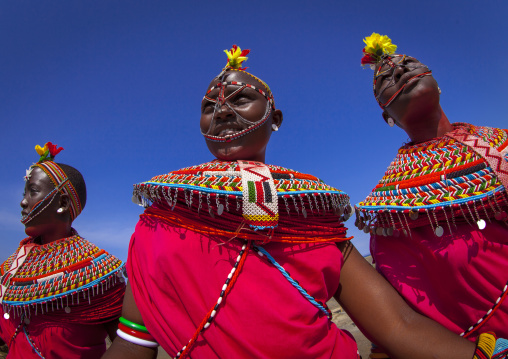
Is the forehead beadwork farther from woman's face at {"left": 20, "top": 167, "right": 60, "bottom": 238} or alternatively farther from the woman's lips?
woman's face at {"left": 20, "top": 167, "right": 60, "bottom": 238}

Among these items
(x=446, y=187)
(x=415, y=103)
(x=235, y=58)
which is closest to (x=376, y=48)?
(x=415, y=103)

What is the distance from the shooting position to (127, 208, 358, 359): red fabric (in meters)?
1.27

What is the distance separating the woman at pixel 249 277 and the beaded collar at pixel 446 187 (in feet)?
0.95

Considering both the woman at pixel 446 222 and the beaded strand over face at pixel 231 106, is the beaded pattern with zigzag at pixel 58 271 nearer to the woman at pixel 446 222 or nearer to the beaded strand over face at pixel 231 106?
the beaded strand over face at pixel 231 106

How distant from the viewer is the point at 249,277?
1.36 metres

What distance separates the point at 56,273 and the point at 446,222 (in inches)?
102

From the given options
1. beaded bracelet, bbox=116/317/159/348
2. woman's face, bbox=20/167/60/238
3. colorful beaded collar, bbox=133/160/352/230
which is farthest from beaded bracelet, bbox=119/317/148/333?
woman's face, bbox=20/167/60/238

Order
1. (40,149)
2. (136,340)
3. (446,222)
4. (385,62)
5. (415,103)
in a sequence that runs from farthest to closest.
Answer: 1. (40,149)
2. (385,62)
3. (415,103)
4. (446,222)
5. (136,340)

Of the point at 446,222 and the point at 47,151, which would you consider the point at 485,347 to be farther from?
the point at 47,151

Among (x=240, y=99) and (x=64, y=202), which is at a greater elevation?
(x=240, y=99)

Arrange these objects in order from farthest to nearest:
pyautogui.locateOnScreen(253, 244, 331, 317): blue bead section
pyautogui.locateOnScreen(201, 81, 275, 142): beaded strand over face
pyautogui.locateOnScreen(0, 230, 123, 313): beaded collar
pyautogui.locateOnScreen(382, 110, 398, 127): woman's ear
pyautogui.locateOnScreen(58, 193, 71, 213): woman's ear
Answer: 1. pyautogui.locateOnScreen(58, 193, 71, 213): woman's ear
2. pyautogui.locateOnScreen(0, 230, 123, 313): beaded collar
3. pyautogui.locateOnScreen(382, 110, 398, 127): woman's ear
4. pyautogui.locateOnScreen(201, 81, 275, 142): beaded strand over face
5. pyautogui.locateOnScreen(253, 244, 331, 317): blue bead section

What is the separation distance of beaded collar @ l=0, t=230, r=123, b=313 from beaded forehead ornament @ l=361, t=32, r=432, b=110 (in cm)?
234

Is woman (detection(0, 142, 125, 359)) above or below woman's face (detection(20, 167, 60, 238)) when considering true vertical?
below

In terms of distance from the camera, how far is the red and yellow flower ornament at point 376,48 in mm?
2215
